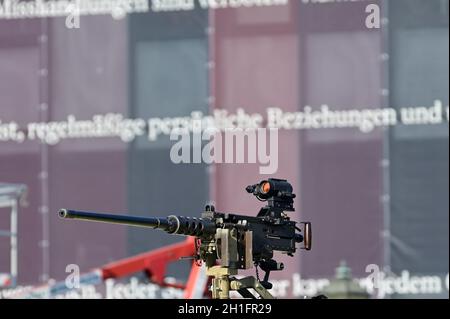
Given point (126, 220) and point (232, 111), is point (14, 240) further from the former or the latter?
point (126, 220)

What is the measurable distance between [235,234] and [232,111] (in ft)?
23.9

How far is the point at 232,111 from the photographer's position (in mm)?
15227

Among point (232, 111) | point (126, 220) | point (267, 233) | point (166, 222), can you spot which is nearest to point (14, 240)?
point (232, 111)

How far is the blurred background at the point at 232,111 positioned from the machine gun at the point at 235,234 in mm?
6177

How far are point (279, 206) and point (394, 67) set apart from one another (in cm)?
675

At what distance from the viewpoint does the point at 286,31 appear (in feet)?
50.2

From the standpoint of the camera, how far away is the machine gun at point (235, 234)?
7.86 metres

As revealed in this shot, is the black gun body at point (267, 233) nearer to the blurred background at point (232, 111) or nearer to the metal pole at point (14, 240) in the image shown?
the blurred background at point (232, 111)

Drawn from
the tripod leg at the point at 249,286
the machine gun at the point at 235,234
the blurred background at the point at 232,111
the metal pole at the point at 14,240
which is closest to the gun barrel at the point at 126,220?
the machine gun at the point at 235,234

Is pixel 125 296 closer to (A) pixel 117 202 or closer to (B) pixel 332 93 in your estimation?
(A) pixel 117 202

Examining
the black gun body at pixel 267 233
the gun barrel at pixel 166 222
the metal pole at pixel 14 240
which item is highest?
the gun barrel at pixel 166 222

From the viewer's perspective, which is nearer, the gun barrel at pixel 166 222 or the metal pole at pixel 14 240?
the gun barrel at pixel 166 222
